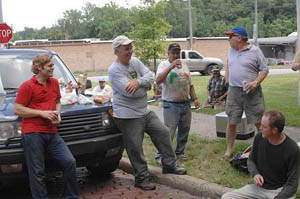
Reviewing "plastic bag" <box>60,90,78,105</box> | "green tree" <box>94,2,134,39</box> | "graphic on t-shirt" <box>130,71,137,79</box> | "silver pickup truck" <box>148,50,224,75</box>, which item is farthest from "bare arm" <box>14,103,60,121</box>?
"green tree" <box>94,2,134,39</box>

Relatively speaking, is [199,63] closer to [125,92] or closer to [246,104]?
[246,104]

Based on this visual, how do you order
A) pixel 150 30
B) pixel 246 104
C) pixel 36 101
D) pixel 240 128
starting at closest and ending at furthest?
pixel 36 101, pixel 246 104, pixel 240 128, pixel 150 30

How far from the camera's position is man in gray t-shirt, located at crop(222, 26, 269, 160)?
594cm

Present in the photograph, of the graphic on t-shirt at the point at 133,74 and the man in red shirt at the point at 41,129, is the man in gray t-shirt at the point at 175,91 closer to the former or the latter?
the graphic on t-shirt at the point at 133,74

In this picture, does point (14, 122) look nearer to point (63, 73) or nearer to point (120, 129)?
point (120, 129)

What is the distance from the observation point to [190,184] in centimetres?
559

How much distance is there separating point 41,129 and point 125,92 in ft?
3.87

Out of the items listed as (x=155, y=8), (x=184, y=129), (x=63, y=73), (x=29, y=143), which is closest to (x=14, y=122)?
(x=29, y=143)

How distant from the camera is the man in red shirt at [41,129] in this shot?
188 inches

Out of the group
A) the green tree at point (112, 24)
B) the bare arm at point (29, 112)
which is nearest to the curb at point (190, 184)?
the bare arm at point (29, 112)

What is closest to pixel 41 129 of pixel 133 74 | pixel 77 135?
pixel 77 135

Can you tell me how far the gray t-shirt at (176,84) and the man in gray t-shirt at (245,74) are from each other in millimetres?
666

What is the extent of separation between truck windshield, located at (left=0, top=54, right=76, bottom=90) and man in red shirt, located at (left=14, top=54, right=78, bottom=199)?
5.02 feet

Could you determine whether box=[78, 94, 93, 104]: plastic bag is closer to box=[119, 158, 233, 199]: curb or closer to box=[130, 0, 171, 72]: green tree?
box=[119, 158, 233, 199]: curb
